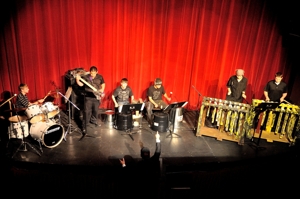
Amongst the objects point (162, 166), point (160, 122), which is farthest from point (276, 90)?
point (162, 166)

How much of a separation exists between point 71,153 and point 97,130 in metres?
1.37

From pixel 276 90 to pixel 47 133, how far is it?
6478 mm

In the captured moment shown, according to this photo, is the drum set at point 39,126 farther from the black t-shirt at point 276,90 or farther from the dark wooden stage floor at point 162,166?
the black t-shirt at point 276,90

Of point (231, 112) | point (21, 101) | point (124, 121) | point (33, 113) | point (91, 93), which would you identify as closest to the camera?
point (33, 113)

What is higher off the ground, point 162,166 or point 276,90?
point 276,90

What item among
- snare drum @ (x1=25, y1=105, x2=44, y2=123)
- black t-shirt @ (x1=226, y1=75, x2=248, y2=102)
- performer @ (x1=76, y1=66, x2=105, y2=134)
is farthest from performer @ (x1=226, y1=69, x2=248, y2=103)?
snare drum @ (x1=25, y1=105, x2=44, y2=123)

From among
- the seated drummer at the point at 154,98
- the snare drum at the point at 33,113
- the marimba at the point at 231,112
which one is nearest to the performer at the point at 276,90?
the marimba at the point at 231,112

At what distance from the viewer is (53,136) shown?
5852 millimetres

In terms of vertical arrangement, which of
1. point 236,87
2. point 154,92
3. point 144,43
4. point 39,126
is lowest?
point 39,126

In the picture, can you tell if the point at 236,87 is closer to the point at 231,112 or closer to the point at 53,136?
the point at 231,112

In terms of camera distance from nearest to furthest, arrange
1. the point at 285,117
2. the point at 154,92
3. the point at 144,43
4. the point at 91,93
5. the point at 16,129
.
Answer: the point at 16,129 < the point at 285,117 < the point at 91,93 < the point at 154,92 < the point at 144,43

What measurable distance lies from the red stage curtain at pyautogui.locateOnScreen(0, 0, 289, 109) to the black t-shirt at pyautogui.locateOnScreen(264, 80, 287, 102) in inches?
74.6

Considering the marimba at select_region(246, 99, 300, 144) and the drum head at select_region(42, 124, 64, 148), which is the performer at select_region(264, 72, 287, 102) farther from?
the drum head at select_region(42, 124, 64, 148)

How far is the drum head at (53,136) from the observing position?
221 inches
